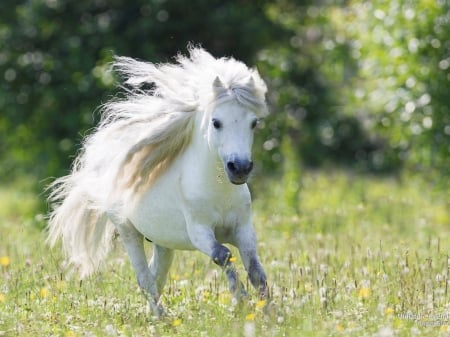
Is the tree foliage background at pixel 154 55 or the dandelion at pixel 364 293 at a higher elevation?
the tree foliage background at pixel 154 55

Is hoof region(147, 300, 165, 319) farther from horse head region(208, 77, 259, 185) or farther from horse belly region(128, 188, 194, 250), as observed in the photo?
horse head region(208, 77, 259, 185)

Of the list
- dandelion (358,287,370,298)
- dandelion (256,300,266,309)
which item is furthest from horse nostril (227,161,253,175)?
dandelion (358,287,370,298)

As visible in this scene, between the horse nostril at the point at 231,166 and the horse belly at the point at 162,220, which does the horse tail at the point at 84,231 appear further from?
the horse nostril at the point at 231,166

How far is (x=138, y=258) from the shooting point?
294 inches

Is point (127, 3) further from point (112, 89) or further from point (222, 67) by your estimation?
point (222, 67)

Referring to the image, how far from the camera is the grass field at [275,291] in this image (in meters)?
5.96

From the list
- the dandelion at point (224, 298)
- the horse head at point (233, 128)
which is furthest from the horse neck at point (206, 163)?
the dandelion at point (224, 298)

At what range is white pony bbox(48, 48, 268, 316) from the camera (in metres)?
6.34

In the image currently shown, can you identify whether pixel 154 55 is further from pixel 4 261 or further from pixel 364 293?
pixel 364 293

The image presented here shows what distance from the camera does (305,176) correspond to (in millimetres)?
17438

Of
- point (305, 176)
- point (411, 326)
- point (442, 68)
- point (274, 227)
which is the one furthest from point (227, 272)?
point (305, 176)

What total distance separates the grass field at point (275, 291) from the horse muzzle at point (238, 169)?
718mm

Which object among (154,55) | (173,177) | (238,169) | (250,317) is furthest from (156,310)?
(154,55)

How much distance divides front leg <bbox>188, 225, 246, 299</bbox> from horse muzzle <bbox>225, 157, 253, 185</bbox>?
1.51 feet
